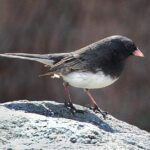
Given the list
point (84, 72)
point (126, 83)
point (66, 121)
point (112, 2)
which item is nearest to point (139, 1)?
point (112, 2)

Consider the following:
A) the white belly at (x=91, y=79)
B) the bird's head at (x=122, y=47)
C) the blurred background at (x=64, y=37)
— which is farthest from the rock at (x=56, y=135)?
the blurred background at (x=64, y=37)

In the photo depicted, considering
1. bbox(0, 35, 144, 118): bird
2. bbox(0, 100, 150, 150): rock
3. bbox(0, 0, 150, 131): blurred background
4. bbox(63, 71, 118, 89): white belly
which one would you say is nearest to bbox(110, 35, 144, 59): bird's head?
bbox(0, 35, 144, 118): bird

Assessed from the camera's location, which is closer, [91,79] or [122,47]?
[91,79]

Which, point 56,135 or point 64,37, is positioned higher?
point 56,135

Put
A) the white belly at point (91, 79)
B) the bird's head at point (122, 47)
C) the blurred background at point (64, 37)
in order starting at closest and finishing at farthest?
the white belly at point (91, 79) < the bird's head at point (122, 47) < the blurred background at point (64, 37)

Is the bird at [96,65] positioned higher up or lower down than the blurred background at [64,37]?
higher up

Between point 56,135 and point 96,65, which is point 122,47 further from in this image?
point 56,135

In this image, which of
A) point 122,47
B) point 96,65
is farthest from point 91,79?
point 122,47

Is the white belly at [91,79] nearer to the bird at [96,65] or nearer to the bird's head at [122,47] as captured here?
the bird at [96,65]
